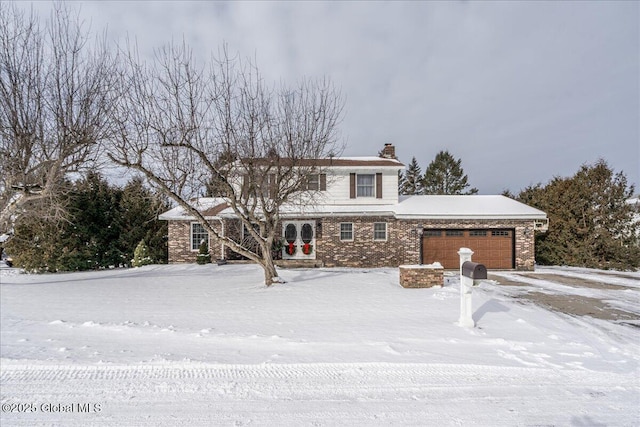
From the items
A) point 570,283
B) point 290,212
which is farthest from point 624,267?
point 290,212

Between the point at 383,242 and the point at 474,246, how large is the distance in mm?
4517

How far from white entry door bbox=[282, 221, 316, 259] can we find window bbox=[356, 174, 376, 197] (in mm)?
A: 3115

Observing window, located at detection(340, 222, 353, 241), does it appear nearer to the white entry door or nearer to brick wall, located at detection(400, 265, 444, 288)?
the white entry door

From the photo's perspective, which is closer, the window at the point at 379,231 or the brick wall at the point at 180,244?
the window at the point at 379,231

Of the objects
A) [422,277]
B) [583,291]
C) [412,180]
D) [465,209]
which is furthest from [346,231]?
[412,180]

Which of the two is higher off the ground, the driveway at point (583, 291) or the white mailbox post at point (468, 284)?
the white mailbox post at point (468, 284)

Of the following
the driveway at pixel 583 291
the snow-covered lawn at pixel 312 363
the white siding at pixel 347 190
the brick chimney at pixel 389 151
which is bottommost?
the driveway at pixel 583 291

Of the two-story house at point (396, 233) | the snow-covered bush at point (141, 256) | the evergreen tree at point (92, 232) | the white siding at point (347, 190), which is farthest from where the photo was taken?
the white siding at point (347, 190)

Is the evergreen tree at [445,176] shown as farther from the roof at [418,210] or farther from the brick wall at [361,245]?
the brick wall at [361,245]

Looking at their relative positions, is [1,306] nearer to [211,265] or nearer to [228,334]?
[228,334]

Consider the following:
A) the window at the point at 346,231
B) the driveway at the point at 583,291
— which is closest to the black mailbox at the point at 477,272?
the driveway at the point at 583,291

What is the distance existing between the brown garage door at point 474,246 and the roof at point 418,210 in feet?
2.96

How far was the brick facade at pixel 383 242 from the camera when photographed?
15.2 meters

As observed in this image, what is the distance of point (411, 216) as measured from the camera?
50.0 feet
